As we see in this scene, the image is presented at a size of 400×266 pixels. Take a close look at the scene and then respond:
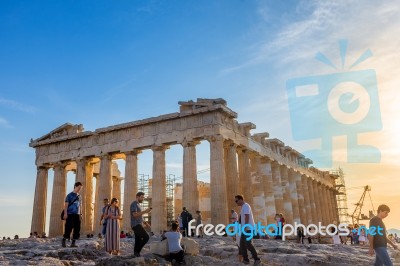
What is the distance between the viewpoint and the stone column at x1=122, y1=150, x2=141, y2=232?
27.5 m

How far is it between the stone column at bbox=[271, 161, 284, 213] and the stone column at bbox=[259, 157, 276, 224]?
162 centimetres

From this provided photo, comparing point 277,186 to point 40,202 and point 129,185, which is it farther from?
point 40,202

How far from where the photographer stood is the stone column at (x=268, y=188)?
99.2 feet

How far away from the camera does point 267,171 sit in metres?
31.7

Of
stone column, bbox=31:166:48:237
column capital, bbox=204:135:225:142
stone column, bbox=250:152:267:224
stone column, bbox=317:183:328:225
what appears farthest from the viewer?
stone column, bbox=317:183:328:225

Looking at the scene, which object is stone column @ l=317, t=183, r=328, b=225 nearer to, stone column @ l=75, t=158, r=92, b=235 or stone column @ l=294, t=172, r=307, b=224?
stone column @ l=294, t=172, r=307, b=224

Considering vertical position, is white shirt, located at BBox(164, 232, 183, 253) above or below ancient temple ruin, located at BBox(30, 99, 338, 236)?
below

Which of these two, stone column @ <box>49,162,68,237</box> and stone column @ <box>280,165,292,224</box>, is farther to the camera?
stone column @ <box>280,165,292,224</box>

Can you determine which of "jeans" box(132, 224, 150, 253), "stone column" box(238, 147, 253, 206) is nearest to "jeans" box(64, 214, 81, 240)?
"jeans" box(132, 224, 150, 253)

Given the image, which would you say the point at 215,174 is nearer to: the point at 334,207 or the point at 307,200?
the point at 307,200

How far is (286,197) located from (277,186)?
5.04ft

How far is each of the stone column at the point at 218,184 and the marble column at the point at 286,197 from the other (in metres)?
9.79

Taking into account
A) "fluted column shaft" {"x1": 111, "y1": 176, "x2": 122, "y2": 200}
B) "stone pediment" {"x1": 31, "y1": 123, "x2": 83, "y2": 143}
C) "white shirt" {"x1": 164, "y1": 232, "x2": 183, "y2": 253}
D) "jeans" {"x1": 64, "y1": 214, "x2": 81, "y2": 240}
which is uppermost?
"stone pediment" {"x1": 31, "y1": 123, "x2": 83, "y2": 143}

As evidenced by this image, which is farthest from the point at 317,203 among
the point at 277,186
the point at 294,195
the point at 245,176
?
the point at 245,176
